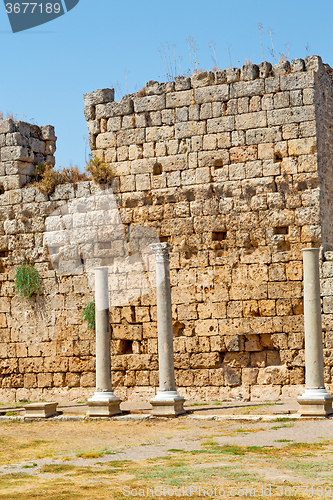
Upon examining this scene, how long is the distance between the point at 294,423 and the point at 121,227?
18.4ft

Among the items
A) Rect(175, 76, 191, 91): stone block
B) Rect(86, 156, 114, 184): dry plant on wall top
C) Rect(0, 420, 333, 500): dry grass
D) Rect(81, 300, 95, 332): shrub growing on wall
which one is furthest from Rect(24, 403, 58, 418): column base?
Rect(175, 76, 191, 91): stone block

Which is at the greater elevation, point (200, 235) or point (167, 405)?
point (200, 235)

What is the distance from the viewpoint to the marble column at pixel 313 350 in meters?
11.0

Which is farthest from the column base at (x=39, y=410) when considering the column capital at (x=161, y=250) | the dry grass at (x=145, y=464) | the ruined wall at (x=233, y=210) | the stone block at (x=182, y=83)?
the stone block at (x=182, y=83)

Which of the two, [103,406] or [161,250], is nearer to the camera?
[103,406]

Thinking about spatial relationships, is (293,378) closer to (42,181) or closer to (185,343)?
(185,343)

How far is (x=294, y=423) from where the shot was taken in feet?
34.2

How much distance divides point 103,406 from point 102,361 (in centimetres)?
85

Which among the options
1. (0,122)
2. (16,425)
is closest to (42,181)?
(0,122)

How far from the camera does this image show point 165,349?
12.4 meters

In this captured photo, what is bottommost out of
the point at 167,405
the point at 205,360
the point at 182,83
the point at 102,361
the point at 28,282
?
the point at 167,405

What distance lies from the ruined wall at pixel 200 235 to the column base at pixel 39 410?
188 centimetres

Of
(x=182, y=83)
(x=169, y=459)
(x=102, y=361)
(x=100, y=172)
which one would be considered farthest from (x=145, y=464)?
(x=182, y=83)

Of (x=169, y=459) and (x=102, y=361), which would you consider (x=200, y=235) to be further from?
(x=169, y=459)
